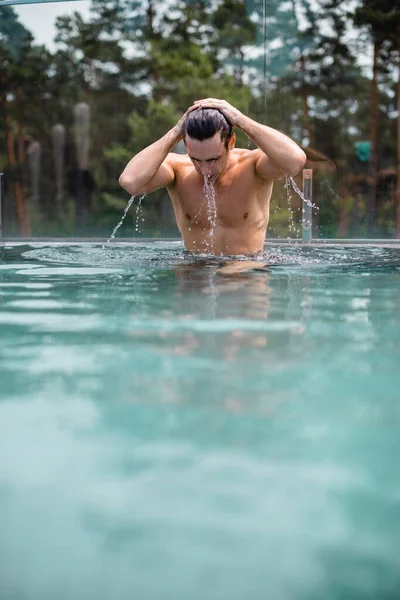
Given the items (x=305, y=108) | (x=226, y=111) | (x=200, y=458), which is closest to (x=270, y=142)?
(x=226, y=111)

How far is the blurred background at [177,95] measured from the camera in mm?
7973

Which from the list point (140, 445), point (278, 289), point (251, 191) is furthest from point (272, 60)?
point (140, 445)

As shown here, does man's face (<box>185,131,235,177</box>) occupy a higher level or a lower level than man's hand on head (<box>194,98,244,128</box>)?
lower

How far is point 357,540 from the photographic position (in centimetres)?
76

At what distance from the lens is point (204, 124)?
11.1 feet

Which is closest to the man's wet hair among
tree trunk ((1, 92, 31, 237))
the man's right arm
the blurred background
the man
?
the man

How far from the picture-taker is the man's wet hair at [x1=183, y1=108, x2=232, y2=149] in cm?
338

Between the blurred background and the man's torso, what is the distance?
4084 mm

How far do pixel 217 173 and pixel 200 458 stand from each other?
9.52 ft

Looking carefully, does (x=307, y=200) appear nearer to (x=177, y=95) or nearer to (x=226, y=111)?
(x=177, y=95)

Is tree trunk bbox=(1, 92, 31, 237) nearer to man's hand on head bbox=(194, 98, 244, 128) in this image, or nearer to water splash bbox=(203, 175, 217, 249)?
water splash bbox=(203, 175, 217, 249)

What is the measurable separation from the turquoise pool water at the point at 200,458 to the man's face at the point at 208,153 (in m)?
1.60

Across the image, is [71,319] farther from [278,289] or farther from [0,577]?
[0,577]

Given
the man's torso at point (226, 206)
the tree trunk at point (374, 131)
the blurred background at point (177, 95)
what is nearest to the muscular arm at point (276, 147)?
the man's torso at point (226, 206)
